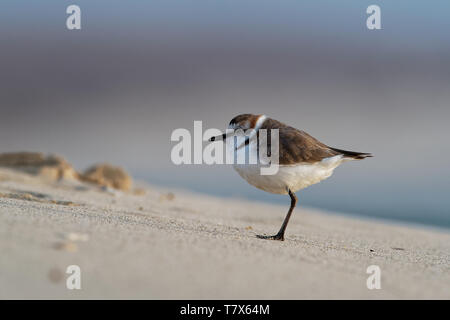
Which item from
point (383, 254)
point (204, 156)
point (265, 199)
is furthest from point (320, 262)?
point (265, 199)

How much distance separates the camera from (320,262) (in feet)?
13.1

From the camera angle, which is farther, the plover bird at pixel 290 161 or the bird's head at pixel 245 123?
the bird's head at pixel 245 123

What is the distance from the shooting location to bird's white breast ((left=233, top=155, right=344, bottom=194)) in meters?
5.26

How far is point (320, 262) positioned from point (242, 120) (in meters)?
2.13

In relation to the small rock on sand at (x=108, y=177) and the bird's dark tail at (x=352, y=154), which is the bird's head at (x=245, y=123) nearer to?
the bird's dark tail at (x=352, y=154)

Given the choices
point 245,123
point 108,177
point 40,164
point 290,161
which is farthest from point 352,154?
point 40,164

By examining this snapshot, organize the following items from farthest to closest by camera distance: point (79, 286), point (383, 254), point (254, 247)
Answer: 1. point (383, 254)
2. point (254, 247)
3. point (79, 286)

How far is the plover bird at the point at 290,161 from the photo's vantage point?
5.29 metres

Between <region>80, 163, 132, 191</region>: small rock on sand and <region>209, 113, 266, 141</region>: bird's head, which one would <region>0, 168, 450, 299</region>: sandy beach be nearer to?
<region>209, 113, 266, 141</region>: bird's head

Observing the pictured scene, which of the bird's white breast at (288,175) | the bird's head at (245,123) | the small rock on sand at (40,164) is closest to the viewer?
the bird's white breast at (288,175)

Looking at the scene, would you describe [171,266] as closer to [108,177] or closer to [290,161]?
[290,161]

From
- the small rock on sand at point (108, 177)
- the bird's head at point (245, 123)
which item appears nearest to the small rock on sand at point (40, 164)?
the small rock on sand at point (108, 177)

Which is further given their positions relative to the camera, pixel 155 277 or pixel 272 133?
pixel 272 133
